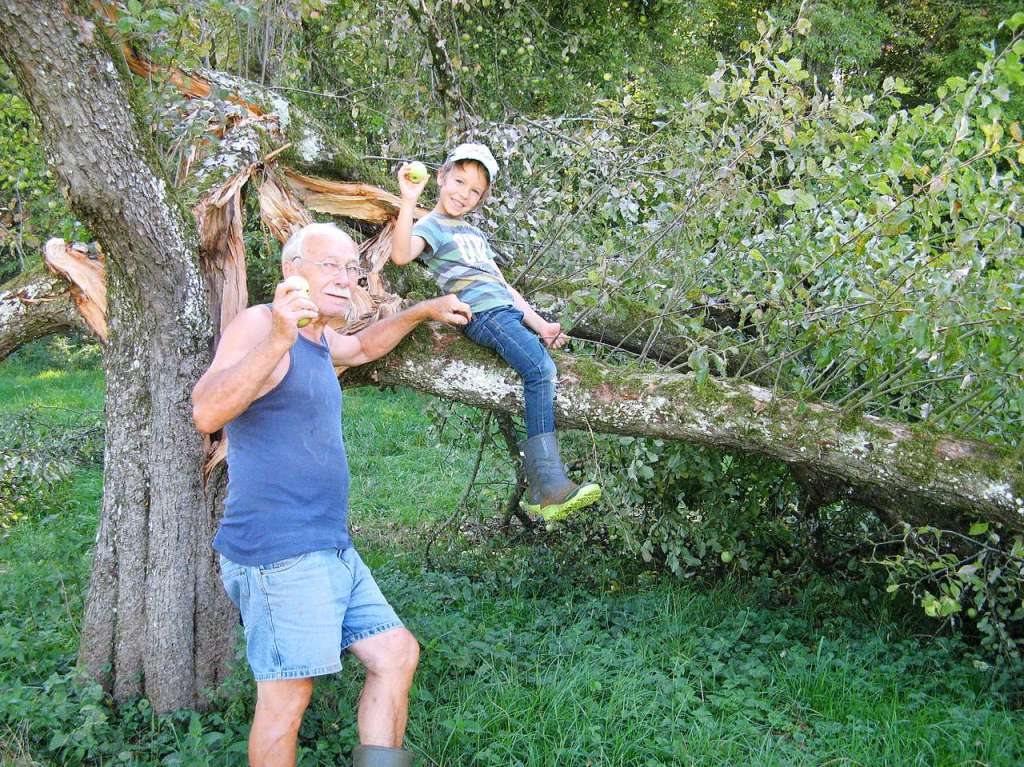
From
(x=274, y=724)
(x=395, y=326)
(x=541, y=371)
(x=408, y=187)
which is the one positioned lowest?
(x=274, y=724)

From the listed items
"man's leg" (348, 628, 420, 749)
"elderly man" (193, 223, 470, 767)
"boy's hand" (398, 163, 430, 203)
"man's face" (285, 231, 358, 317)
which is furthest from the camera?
"boy's hand" (398, 163, 430, 203)

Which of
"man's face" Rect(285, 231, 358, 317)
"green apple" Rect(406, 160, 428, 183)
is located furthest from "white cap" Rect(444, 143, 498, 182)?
"man's face" Rect(285, 231, 358, 317)

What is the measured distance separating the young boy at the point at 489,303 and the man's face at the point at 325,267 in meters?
0.56

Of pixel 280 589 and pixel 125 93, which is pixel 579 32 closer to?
pixel 125 93

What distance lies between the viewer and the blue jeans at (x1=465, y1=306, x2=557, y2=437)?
130 inches

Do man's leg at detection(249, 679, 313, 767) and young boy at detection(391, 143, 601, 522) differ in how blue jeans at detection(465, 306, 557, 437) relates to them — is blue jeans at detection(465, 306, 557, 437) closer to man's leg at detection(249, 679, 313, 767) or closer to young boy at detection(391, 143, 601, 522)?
young boy at detection(391, 143, 601, 522)

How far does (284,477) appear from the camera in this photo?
254cm

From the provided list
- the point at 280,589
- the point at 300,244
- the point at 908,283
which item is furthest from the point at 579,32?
the point at 280,589

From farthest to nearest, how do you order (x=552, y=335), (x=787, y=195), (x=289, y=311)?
(x=552, y=335) < (x=787, y=195) < (x=289, y=311)

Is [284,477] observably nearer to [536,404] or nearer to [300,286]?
[300,286]

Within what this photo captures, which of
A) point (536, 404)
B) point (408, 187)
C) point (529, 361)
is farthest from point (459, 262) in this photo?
point (536, 404)

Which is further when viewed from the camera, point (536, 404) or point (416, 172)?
point (536, 404)

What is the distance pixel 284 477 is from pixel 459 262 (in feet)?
4.38

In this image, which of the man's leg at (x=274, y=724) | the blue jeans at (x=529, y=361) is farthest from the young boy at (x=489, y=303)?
the man's leg at (x=274, y=724)
